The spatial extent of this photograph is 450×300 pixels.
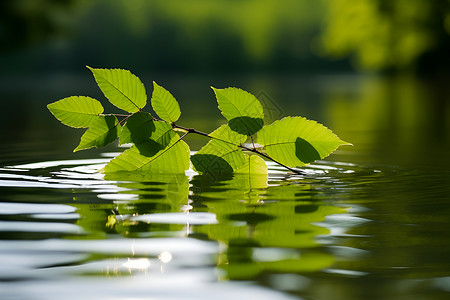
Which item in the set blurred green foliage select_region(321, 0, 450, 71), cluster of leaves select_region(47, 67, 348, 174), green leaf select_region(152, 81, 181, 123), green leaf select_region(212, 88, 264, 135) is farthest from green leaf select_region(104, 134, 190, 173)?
blurred green foliage select_region(321, 0, 450, 71)

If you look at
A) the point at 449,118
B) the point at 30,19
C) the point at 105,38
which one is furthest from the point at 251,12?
the point at 449,118

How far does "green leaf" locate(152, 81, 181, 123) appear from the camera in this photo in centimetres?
263

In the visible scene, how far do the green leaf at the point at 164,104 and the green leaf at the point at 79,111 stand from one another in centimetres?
20

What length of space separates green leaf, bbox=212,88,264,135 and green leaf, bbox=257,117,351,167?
0.05 metres

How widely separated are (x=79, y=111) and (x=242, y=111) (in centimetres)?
59

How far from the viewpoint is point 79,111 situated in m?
2.63

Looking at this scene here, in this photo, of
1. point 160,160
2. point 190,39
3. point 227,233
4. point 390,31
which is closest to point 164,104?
point 160,160

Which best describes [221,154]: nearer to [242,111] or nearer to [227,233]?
[242,111]

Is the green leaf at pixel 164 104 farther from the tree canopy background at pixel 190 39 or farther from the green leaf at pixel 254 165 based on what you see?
the tree canopy background at pixel 190 39

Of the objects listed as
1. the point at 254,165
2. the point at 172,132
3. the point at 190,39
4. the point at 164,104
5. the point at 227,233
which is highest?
the point at 190,39

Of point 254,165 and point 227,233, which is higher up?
point 254,165

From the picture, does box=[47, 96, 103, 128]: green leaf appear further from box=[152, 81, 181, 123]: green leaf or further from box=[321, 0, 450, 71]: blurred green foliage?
box=[321, 0, 450, 71]: blurred green foliage

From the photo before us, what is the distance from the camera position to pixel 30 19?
87.6 feet

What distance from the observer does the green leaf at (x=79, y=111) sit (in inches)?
103
